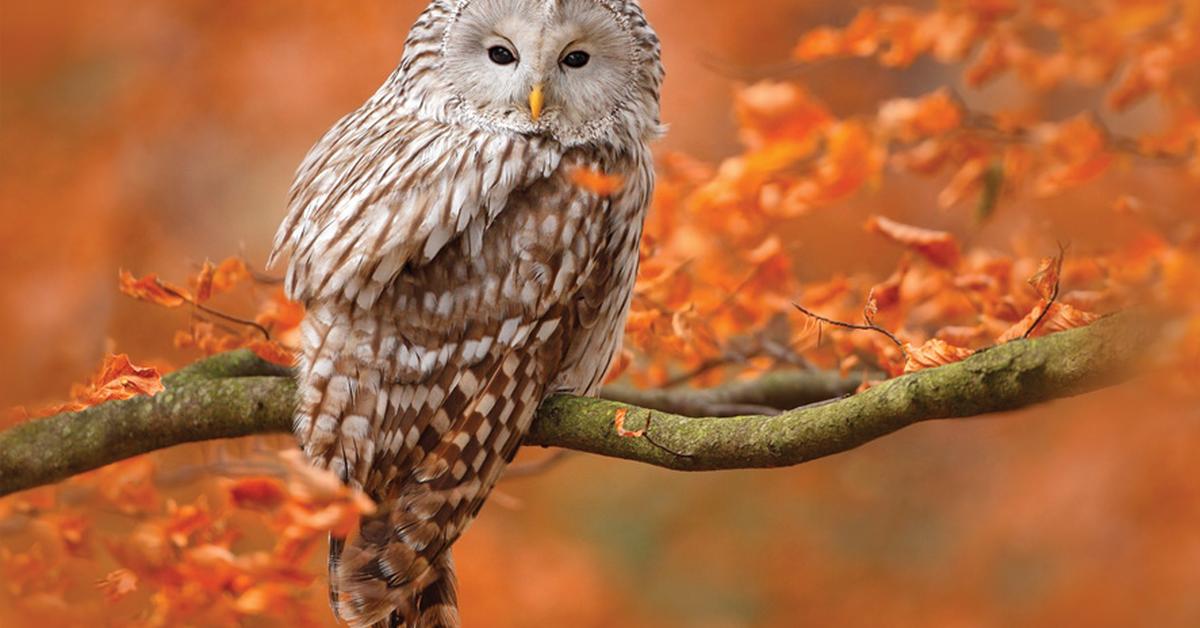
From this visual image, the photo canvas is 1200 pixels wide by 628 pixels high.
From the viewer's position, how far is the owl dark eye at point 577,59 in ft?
12.3

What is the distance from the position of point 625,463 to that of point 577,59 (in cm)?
618

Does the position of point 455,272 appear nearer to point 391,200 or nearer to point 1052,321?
point 391,200

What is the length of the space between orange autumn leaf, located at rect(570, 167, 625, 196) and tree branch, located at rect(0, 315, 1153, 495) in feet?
1.84

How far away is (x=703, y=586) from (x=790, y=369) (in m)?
4.42

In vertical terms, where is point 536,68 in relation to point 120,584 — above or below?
above

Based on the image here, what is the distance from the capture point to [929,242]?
3.67 metres

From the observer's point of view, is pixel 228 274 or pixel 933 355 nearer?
pixel 933 355

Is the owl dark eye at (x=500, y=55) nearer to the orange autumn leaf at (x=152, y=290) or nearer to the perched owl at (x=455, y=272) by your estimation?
the perched owl at (x=455, y=272)

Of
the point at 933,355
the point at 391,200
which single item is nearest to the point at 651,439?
the point at 933,355

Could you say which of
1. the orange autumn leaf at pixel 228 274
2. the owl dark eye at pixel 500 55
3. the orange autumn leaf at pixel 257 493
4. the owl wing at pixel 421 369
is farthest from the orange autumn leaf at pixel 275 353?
the owl dark eye at pixel 500 55

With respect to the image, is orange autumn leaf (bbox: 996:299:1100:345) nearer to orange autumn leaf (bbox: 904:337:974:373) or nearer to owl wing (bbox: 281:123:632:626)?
orange autumn leaf (bbox: 904:337:974:373)

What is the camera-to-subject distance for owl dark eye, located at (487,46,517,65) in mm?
3725

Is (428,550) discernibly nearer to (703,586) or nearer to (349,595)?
(349,595)

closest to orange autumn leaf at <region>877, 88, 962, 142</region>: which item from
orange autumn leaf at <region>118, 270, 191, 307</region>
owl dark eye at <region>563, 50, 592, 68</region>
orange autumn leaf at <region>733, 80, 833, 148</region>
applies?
orange autumn leaf at <region>733, 80, 833, 148</region>
